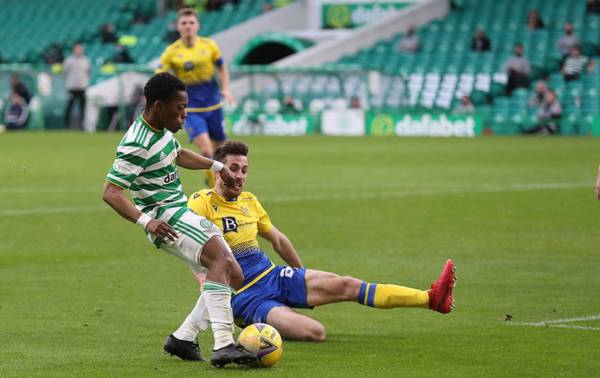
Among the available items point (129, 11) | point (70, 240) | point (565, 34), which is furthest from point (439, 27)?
point (70, 240)

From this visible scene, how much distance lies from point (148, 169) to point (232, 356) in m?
1.16

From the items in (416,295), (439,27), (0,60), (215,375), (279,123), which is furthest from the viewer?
(0,60)

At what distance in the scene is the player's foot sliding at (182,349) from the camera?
784cm

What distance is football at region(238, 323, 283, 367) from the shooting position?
7656mm

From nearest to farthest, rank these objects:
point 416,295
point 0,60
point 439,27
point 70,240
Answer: point 416,295
point 70,240
point 439,27
point 0,60

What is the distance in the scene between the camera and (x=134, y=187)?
7.66 m

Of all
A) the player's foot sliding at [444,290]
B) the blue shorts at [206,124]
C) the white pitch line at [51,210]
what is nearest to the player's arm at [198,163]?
the player's foot sliding at [444,290]

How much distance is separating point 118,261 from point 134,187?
16.0 ft

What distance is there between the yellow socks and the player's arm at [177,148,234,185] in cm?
117

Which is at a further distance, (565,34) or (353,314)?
(565,34)

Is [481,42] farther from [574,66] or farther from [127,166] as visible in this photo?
[127,166]

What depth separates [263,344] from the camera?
303 inches

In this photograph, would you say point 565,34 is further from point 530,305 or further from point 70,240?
point 530,305

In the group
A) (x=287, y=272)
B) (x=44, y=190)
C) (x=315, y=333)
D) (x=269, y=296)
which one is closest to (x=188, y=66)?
(x=44, y=190)
